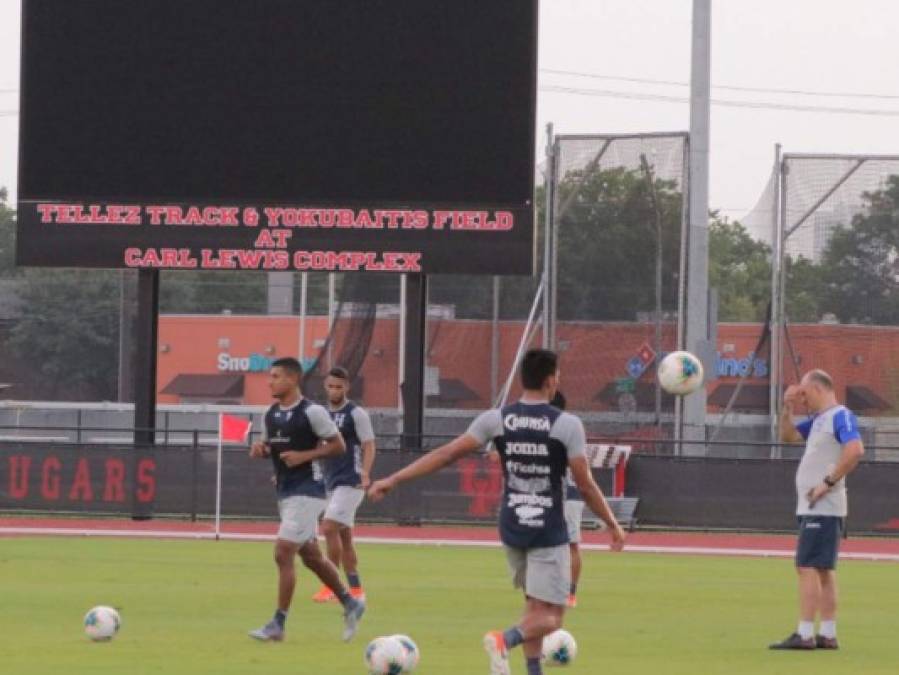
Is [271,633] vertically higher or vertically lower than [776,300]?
lower

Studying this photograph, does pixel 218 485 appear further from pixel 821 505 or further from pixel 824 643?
pixel 821 505

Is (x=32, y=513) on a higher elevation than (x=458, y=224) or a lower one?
lower

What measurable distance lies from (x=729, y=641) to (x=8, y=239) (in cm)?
10042

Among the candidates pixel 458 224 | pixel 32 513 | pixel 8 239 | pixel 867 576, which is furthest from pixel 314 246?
pixel 8 239

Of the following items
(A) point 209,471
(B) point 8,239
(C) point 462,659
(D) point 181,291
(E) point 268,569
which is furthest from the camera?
(B) point 8,239

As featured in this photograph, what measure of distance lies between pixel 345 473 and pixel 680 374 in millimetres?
6970

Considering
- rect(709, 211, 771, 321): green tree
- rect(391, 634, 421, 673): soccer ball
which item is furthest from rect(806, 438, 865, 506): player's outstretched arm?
rect(709, 211, 771, 321): green tree

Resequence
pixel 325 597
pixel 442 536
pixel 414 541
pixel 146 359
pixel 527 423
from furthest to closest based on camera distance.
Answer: pixel 146 359 → pixel 442 536 → pixel 414 541 → pixel 325 597 → pixel 527 423

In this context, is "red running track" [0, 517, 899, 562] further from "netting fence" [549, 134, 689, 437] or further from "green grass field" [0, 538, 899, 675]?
"netting fence" [549, 134, 689, 437]

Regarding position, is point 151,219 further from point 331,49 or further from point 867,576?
point 867,576

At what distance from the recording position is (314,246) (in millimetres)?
29969

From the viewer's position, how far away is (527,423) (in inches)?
450

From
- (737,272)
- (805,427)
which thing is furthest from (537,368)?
(737,272)

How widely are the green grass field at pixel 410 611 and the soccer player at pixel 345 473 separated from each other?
49 centimetres
